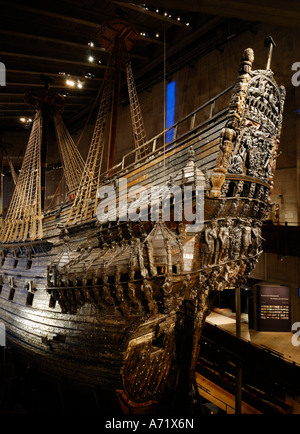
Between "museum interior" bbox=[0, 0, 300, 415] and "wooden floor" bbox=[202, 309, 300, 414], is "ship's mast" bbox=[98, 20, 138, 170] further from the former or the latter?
"wooden floor" bbox=[202, 309, 300, 414]

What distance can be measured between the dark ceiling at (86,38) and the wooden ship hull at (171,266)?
154 inches

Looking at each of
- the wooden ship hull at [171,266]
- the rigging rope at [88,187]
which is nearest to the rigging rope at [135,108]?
the rigging rope at [88,187]

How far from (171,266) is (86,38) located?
9173 mm

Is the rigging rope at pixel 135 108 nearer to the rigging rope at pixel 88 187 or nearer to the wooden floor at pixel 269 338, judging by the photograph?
the rigging rope at pixel 88 187

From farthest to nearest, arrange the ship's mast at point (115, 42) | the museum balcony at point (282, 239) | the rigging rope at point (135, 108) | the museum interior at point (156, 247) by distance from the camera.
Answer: the rigging rope at point (135, 108) → the ship's mast at point (115, 42) → the museum balcony at point (282, 239) → the museum interior at point (156, 247)

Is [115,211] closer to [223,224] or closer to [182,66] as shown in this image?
[223,224]

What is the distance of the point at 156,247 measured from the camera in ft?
9.43

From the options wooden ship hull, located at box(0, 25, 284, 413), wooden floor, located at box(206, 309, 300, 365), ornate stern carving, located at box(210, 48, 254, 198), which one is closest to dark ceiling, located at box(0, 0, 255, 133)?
ornate stern carving, located at box(210, 48, 254, 198)

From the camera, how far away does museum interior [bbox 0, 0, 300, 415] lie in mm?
3225

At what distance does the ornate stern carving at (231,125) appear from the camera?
3004mm

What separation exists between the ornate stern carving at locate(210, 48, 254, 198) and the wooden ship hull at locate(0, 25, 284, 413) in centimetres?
1

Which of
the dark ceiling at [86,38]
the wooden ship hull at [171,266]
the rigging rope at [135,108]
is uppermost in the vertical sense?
the dark ceiling at [86,38]

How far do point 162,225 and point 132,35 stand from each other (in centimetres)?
631

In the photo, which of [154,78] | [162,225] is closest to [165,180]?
[162,225]
